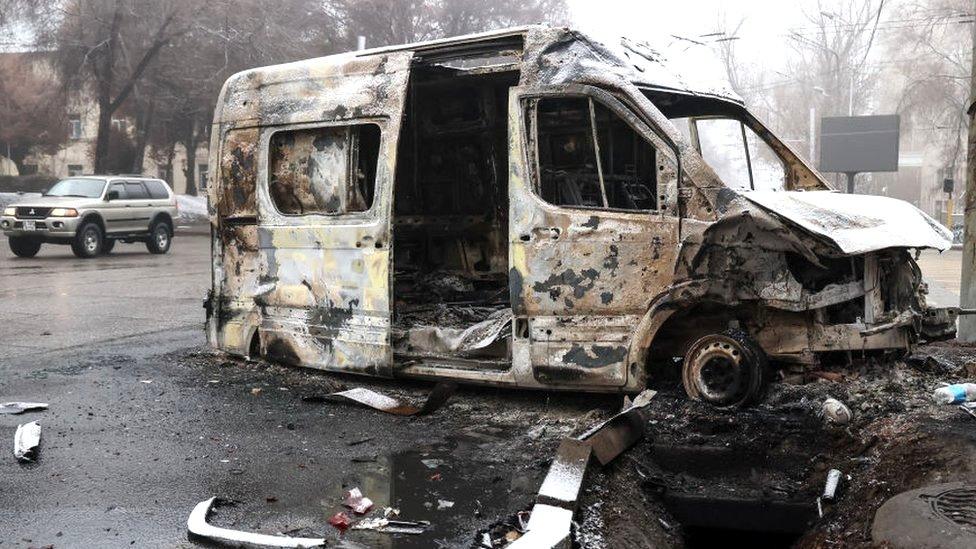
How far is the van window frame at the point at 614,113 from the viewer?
5277 mm

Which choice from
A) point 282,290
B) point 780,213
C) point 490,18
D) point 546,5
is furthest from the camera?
point 546,5

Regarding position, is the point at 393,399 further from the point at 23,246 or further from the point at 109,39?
the point at 109,39

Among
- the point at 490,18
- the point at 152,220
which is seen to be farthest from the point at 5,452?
the point at 490,18

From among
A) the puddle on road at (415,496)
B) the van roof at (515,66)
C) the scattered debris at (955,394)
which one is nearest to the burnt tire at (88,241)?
the van roof at (515,66)

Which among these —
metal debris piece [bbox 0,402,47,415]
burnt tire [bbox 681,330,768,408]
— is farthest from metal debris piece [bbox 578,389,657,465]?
metal debris piece [bbox 0,402,47,415]

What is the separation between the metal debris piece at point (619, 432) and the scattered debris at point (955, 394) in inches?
66.0

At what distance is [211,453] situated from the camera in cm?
497

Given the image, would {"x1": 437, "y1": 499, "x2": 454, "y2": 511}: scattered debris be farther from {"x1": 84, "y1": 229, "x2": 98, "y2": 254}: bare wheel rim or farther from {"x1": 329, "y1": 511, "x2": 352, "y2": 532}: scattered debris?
{"x1": 84, "y1": 229, "x2": 98, "y2": 254}: bare wheel rim

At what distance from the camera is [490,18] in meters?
38.4

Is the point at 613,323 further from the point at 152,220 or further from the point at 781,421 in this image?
the point at 152,220

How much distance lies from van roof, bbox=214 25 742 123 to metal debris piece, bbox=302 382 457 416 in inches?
84.8

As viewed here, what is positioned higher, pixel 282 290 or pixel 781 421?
pixel 282 290

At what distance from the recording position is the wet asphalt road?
3.91 meters

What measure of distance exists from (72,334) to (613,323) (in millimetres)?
6086
